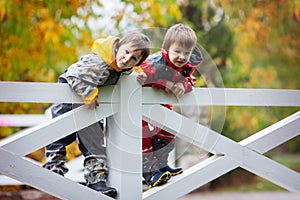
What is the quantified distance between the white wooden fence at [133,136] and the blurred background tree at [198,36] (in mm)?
129

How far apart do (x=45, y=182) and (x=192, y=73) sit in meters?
0.80

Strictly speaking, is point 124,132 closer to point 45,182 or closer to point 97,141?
point 97,141

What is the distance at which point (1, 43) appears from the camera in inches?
179

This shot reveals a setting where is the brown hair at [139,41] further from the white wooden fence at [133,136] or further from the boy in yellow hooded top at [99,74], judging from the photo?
the white wooden fence at [133,136]

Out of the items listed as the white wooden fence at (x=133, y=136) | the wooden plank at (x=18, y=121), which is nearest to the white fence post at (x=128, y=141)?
the white wooden fence at (x=133, y=136)

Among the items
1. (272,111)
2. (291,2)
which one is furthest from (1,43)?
(272,111)

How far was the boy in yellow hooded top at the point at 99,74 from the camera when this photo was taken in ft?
6.93

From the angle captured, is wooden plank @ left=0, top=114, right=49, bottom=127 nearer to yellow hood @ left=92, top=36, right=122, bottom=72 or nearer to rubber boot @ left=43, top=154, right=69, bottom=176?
rubber boot @ left=43, top=154, right=69, bottom=176

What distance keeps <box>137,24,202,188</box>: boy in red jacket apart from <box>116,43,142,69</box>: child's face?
107 mm

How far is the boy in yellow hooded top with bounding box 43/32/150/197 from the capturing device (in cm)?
211

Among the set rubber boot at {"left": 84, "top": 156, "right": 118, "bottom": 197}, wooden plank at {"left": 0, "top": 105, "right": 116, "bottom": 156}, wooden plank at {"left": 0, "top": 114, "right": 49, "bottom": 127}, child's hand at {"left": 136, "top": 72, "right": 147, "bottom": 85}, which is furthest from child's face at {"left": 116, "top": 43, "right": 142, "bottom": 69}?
wooden plank at {"left": 0, "top": 114, "right": 49, "bottom": 127}

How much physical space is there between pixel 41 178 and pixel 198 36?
223 inches

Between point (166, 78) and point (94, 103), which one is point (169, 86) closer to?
point (166, 78)

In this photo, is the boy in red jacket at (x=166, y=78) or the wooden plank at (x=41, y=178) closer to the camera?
the wooden plank at (x=41, y=178)
